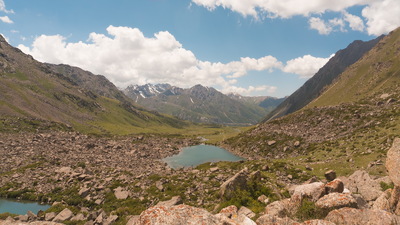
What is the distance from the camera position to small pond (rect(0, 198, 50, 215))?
3859 cm

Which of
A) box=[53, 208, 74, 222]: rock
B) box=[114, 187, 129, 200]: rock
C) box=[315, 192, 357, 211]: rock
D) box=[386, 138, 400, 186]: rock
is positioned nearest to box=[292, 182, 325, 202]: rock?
box=[315, 192, 357, 211]: rock

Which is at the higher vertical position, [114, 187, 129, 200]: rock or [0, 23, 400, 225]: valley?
[0, 23, 400, 225]: valley

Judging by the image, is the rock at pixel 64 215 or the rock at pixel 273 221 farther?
the rock at pixel 64 215

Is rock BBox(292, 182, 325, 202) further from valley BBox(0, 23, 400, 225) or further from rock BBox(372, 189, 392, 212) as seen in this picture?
rock BBox(372, 189, 392, 212)

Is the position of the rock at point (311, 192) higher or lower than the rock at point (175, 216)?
lower

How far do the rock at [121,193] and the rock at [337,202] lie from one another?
35.8m

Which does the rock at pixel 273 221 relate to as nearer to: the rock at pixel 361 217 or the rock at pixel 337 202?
the rock at pixel 361 217

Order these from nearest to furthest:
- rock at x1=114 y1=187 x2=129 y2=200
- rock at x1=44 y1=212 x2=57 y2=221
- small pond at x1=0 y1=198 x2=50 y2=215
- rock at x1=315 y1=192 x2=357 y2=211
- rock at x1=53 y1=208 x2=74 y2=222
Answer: rock at x1=315 y1=192 x2=357 y2=211 → rock at x1=53 y1=208 x2=74 y2=222 → rock at x1=44 y1=212 x2=57 y2=221 → small pond at x1=0 y1=198 x2=50 y2=215 → rock at x1=114 y1=187 x2=129 y2=200

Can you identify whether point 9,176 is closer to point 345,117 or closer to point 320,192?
point 320,192

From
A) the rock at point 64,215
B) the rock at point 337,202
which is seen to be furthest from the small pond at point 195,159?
the rock at point 337,202

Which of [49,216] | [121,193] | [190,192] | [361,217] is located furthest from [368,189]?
[49,216]

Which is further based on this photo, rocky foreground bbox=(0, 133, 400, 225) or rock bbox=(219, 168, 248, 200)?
rock bbox=(219, 168, 248, 200)

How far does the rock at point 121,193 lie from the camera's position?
129 feet

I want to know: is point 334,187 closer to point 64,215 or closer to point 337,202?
point 337,202
